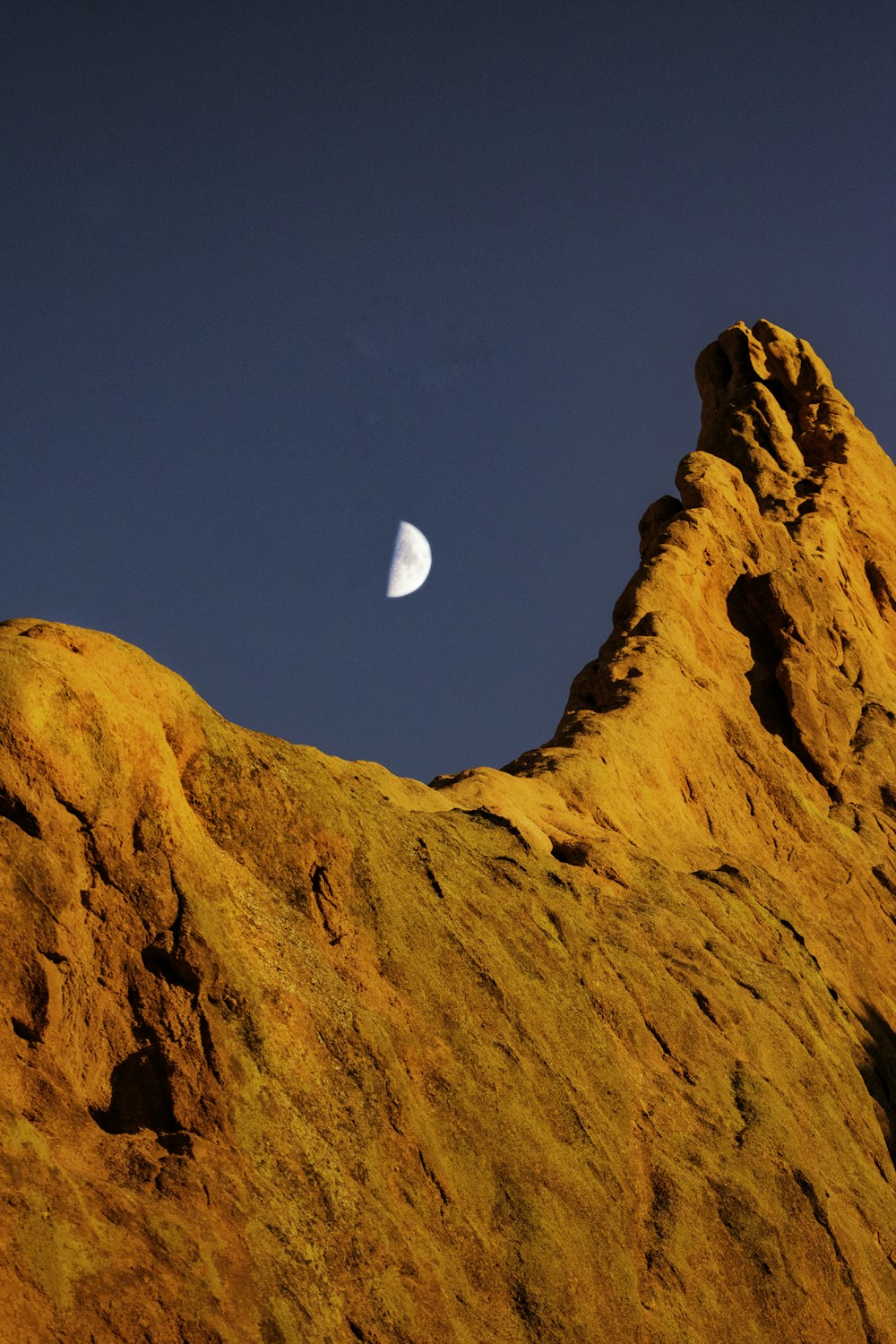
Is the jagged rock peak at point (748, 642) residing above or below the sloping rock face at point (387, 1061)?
above

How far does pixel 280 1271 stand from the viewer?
13211mm

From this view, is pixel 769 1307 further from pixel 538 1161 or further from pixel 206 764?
pixel 206 764

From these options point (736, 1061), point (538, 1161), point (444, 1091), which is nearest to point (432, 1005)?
point (444, 1091)

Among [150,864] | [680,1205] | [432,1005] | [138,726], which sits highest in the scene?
[138,726]

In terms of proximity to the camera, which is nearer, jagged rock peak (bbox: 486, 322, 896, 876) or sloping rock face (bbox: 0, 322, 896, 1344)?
sloping rock face (bbox: 0, 322, 896, 1344)

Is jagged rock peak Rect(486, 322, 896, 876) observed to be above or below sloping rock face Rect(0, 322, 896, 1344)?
above

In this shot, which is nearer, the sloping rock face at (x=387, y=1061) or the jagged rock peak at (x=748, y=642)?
the sloping rock face at (x=387, y=1061)

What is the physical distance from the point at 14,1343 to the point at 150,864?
5.96 metres

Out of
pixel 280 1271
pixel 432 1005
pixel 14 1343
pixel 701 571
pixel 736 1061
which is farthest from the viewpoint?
pixel 701 571

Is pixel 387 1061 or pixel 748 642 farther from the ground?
pixel 748 642

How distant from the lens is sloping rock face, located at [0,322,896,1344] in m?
13.3

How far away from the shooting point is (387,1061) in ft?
53.1

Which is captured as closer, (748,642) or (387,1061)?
(387,1061)

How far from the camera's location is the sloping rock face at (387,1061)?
43.5ft
